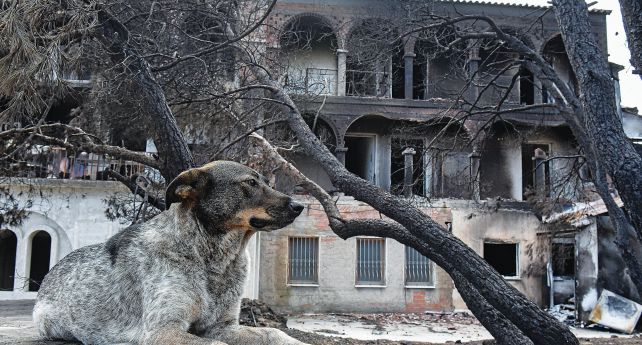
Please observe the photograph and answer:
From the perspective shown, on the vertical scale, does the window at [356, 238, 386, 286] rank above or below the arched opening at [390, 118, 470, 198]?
below

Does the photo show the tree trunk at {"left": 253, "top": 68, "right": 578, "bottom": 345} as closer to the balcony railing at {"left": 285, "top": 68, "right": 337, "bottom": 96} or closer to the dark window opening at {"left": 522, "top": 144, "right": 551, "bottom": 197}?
the balcony railing at {"left": 285, "top": 68, "right": 337, "bottom": 96}

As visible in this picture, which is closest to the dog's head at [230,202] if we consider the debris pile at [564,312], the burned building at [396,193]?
the burned building at [396,193]

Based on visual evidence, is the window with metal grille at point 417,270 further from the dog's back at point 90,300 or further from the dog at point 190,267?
the dog at point 190,267

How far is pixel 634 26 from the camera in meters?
5.94

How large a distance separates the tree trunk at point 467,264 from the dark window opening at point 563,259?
14559 millimetres

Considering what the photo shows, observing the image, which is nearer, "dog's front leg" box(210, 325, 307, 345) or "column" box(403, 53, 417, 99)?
"dog's front leg" box(210, 325, 307, 345)

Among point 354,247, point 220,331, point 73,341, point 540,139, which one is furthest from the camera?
point 540,139

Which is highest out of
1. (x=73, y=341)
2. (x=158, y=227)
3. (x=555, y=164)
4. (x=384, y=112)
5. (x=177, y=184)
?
(x=384, y=112)

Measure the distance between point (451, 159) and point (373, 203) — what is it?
17.1m

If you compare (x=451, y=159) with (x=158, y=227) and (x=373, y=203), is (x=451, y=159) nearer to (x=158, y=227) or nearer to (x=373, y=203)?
(x=373, y=203)

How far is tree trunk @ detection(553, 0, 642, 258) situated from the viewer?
19.2 feet

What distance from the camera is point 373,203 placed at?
293 inches

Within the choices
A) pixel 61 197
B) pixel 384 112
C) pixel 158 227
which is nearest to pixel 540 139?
pixel 384 112

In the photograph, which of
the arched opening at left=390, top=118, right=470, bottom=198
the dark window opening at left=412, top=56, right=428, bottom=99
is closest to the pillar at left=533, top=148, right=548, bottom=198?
the arched opening at left=390, top=118, right=470, bottom=198
